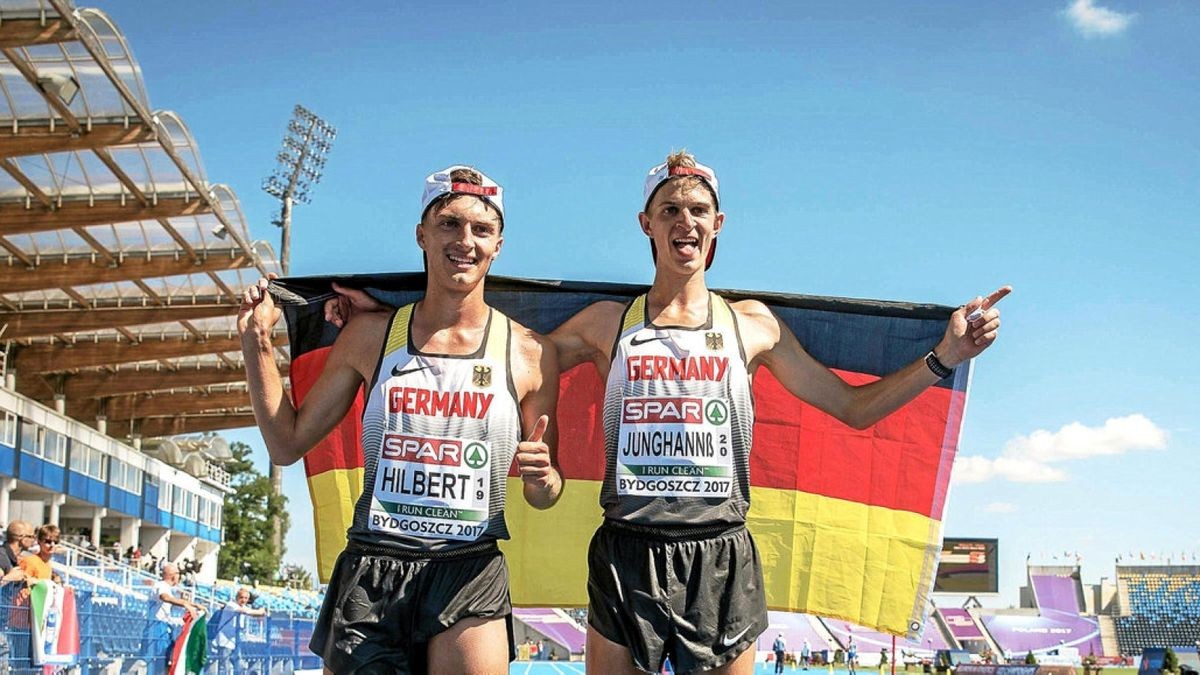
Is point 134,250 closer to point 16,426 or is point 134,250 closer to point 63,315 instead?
point 63,315

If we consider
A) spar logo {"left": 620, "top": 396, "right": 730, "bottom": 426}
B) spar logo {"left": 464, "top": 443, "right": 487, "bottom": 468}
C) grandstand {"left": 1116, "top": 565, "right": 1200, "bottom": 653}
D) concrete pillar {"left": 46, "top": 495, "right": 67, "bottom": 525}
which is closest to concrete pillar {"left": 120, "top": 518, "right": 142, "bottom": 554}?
concrete pillar {"left": 46, "top": 495, "right": 67, "bottom": 525}

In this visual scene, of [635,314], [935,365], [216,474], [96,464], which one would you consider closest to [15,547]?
[635,314]

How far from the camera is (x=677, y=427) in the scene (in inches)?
201

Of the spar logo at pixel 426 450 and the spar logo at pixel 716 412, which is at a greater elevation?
the spar logo at pixel 716 412

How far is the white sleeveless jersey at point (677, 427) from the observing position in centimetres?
507

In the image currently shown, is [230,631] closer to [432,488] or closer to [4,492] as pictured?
[432,488]

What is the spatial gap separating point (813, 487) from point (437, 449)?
2.48m

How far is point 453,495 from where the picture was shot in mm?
4922

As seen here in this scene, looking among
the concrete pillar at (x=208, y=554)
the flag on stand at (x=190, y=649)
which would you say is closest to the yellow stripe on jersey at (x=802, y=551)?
the flag on stand at (x=190, y=649)

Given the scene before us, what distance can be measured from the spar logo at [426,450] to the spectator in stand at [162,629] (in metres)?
9.71

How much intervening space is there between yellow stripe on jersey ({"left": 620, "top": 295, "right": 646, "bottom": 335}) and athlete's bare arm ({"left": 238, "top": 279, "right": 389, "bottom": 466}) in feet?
3.37

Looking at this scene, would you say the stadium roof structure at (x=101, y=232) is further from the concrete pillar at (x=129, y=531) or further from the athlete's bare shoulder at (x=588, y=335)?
the athlete's bare shoulder at (x=588, y=335)

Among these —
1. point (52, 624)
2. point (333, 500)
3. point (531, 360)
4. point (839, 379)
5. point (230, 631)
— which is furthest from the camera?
point (230, 631)

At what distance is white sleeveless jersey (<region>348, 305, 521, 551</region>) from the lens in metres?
4.92
